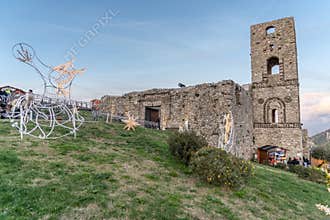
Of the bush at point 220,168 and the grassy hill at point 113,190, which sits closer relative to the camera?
the grassy hill at point 113,190

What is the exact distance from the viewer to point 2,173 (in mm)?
4098

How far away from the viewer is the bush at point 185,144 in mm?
6734

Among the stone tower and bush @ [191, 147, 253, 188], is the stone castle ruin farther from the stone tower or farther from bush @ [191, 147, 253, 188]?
bush @ [191, 147, 253, 188]

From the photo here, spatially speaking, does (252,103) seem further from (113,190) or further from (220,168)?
(113,190)

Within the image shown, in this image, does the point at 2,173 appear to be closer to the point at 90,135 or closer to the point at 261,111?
the point at 90,135

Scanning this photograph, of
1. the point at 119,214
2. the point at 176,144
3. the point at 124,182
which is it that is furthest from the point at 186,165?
the point at 119,214

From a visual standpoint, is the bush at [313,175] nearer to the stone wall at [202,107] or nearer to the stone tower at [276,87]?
the stone wall at [202,107]

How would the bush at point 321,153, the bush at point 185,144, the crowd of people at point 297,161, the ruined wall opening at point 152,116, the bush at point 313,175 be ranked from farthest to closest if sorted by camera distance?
the bush at point 321,153
the ruined wall opening at point 152,116
the crowd of people at point 297,161
the bush at point 313,175
the bush at point 185,144

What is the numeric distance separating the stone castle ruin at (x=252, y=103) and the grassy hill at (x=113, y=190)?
20.8 ft

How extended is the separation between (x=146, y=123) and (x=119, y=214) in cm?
1159

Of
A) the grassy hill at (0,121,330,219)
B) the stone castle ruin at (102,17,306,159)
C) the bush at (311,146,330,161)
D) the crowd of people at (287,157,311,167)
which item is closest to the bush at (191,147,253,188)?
the grassy hill at (0,121,330,219)

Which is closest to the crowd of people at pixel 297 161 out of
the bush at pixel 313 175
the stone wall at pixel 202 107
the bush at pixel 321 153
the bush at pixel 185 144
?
the stone wall at pixel 202 107

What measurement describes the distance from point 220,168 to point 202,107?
8.06 metres

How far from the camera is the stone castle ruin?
12953 mm
